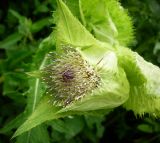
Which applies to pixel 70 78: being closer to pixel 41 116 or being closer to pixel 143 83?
pixel 41 116

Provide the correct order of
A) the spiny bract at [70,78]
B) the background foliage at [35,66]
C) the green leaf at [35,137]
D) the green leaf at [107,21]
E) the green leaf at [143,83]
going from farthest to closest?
1. the background foliage at [35,66]
2. the green leaf at [35,137]
3. the green leaf at [107,21]
4. the green leaf at [143,83]
5. the spiny bract at [70,78]

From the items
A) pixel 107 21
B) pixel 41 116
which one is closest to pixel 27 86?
pixel 107 21

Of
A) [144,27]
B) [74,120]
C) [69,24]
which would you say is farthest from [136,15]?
[69,24]

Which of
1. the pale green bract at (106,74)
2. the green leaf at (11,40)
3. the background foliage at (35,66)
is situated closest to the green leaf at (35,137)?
the background foliage at (35,66)

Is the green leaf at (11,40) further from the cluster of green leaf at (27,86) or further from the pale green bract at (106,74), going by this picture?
the pale green bract at (106,74)

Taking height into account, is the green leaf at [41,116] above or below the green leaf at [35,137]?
above

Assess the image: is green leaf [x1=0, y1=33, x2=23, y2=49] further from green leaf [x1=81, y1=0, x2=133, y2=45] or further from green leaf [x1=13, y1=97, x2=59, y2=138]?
green leaf [x1=13, y1=97, x2=59, y2=138]
